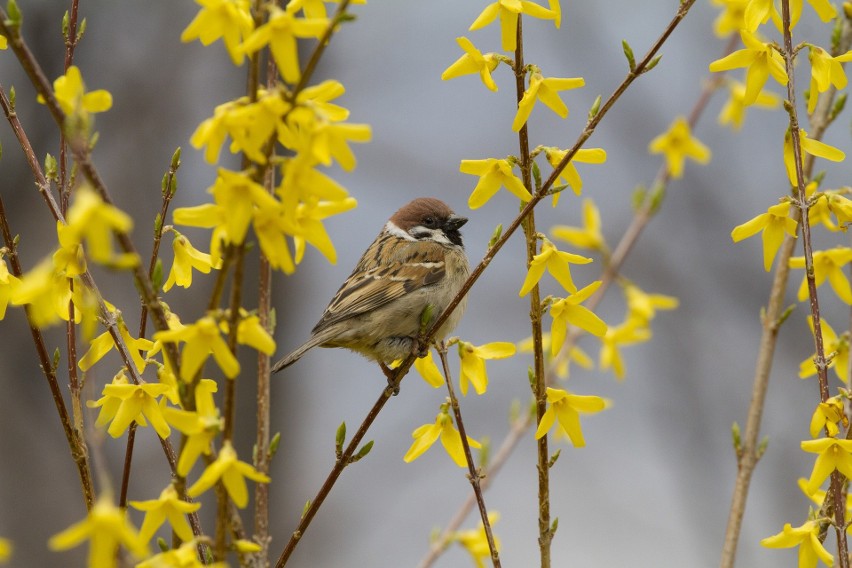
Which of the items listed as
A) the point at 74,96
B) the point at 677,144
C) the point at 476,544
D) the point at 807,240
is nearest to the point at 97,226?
the point at 74,96

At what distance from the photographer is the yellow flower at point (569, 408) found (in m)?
2.30

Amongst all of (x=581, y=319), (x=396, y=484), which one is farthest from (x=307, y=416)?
(x=581, y=319)

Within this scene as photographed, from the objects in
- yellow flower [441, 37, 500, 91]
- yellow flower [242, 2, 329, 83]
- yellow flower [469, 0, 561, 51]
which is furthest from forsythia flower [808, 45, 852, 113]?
yellow flower [242, 2, 329, 83]

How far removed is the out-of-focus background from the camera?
23.5 ft

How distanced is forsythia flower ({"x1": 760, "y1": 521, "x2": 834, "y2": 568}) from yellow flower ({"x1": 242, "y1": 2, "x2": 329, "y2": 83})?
139 centimetres

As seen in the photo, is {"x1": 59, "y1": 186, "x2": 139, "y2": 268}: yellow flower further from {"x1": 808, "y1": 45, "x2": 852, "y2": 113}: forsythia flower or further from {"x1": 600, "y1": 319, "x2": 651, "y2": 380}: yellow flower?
{"x1": 600, "y1": 319, "x2": 651, "y2": 380}: yellow flower

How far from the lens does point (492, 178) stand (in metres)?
2.35

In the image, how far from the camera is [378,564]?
8.59 metres

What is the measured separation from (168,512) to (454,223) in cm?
288

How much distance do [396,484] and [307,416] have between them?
101 cm

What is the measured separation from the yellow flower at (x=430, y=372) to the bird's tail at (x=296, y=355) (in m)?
0.64

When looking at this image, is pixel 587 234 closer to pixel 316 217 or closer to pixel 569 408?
pixel 569 408

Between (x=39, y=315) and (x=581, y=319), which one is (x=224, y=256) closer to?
(x=39, y=315)

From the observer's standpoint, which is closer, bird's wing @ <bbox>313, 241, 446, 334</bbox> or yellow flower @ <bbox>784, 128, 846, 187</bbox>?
yellow flower @ <bbox>784, 128, 846, 187</bbox>
